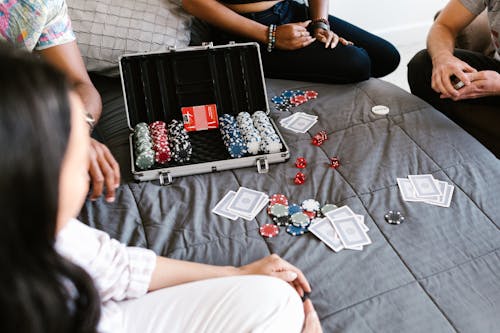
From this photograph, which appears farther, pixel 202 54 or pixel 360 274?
pixel 202 54

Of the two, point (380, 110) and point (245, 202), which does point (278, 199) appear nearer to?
point (245, 202)

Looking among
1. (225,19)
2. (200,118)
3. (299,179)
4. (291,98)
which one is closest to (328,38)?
(291,98)

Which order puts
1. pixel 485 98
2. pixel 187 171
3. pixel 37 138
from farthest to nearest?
1. pixel 485 98
2. pixel 187 171
3. pixel 37 138

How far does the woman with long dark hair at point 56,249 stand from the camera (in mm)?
660

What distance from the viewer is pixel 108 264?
3.51 ft

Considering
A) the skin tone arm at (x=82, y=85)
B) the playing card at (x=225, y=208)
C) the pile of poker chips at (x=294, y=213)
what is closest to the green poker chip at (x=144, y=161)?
the skin tone arm at (x=82, y=85)

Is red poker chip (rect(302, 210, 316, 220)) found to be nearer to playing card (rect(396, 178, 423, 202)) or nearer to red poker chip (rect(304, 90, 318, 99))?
playing card (rect(396, 178, 423, 202))

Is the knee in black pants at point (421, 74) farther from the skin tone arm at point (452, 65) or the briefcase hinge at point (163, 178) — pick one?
the briefcase hinge at point (163, 178)

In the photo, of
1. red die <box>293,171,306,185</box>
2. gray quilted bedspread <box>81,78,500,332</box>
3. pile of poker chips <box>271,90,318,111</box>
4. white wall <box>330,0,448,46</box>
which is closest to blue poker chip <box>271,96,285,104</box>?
pile of poker chips <box>271,90,318,111</box>

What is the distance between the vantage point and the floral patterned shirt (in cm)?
151

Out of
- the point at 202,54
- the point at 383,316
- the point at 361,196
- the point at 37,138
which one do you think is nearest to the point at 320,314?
the point at 383,316

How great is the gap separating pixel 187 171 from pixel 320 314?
682mm

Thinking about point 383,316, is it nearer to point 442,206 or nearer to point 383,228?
point 383,228

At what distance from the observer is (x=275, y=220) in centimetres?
146
